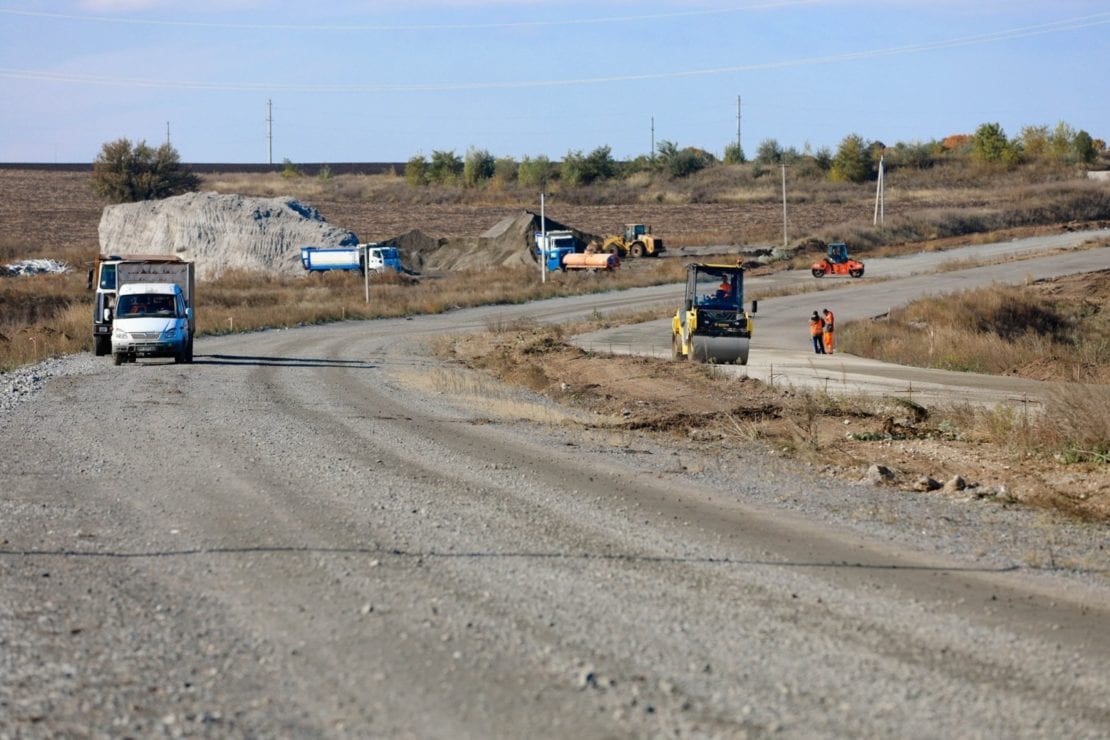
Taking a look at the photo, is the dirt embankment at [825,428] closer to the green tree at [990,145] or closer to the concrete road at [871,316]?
the concrete road at [871,316]

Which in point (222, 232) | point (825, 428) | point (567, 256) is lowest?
point (825, 428)

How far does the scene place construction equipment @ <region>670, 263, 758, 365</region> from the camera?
31594mm

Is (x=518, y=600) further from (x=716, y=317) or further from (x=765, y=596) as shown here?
(x=716, y=317)

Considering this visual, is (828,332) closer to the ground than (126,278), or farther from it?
closer to the ground

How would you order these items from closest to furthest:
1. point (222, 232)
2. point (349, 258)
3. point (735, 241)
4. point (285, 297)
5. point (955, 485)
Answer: point (955, 485) < point (285, 297) < point (349, 258) < point (222, 232) < point (735, 241)

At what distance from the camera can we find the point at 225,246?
80750 millimetres

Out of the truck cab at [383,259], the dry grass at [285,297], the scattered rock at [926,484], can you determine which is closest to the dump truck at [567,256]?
the dry grass at [285,297]

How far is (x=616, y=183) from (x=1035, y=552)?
13407 centimetres

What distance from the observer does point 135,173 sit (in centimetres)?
11375

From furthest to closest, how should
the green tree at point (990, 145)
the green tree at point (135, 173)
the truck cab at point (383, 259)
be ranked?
the green tree at point (990, 145)
the green tree at point (135, 173)
the truck cab at point (383, 259)

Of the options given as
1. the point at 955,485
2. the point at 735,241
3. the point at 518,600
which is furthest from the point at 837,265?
the point at 518,600

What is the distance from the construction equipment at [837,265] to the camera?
68.1 metres

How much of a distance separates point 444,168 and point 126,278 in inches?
4923

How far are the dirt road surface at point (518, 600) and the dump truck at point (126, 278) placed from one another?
628 inches
